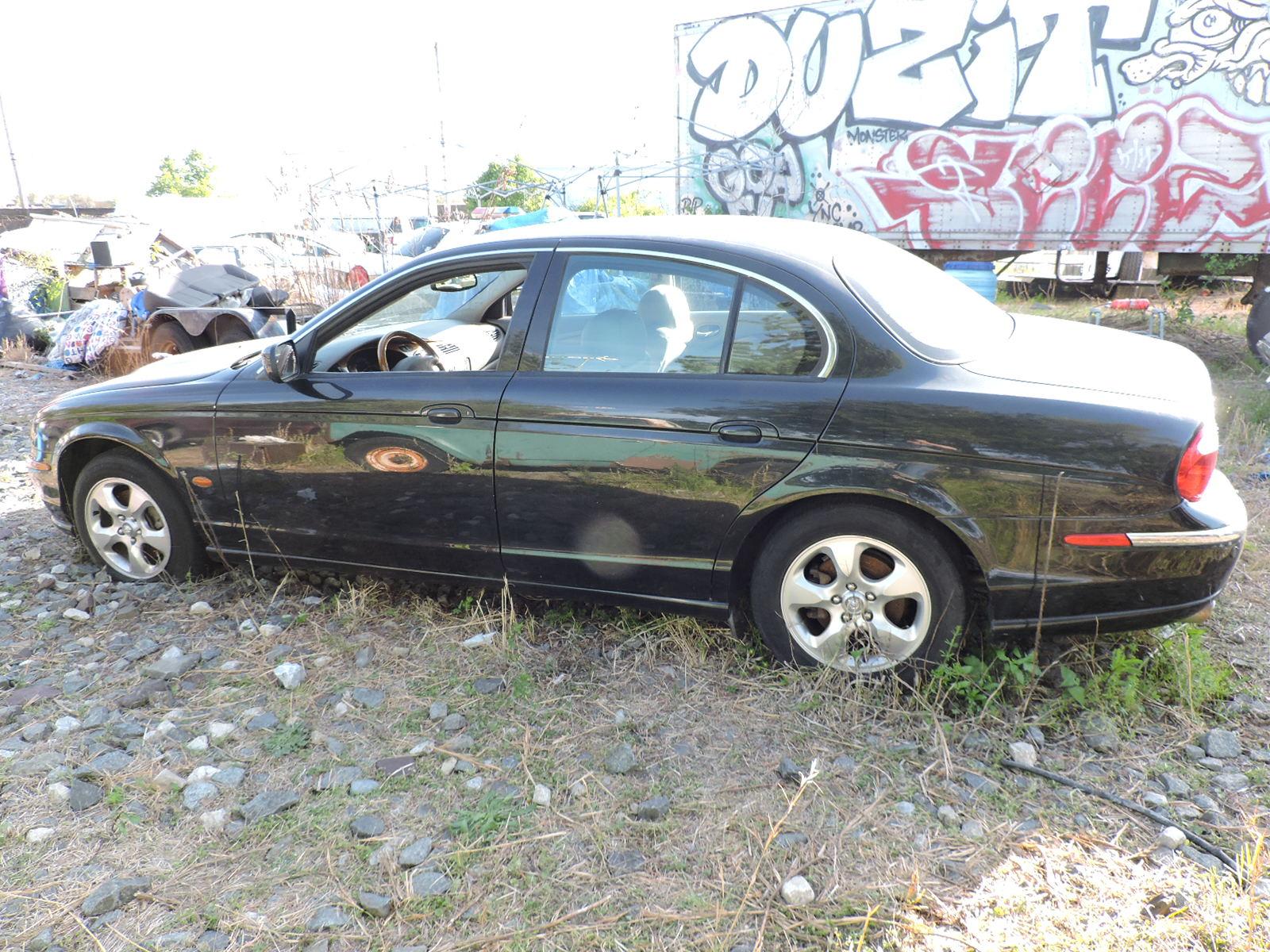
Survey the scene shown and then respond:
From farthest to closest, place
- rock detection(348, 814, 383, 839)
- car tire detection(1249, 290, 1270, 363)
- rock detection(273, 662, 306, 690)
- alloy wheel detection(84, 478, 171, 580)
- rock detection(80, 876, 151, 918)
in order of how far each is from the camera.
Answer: car tire detection(1249, 290, 1270, 363), alloy wheel detection(84, 478, 171, 580), rock detection(273, 662, 306, 690), rock detection(348, 814, 383, 839), rock detection(80, 876, 151, 918)

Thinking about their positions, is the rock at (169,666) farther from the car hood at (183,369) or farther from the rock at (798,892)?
the rock at (798,892)

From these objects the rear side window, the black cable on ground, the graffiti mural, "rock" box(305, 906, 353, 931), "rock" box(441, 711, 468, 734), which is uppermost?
the graffiti mural

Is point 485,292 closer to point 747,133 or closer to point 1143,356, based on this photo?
point 1143,356

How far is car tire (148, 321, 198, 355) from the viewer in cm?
904

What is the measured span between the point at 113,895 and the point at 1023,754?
2.66 meters

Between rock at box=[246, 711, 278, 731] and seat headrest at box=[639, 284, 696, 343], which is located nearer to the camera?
rock at box=[246, 711, 278, 731]

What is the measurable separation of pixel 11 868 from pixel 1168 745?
348 centimetres

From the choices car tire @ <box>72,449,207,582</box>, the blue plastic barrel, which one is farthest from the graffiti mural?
car tire @ <box>72,449,207,582</box>

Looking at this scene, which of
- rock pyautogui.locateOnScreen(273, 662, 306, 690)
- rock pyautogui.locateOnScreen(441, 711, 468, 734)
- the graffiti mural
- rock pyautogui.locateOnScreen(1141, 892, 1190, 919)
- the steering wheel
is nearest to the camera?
rock pyautogui.locateOnScreen(1141, 892, 1190, 919)

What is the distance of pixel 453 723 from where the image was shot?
3.23 m

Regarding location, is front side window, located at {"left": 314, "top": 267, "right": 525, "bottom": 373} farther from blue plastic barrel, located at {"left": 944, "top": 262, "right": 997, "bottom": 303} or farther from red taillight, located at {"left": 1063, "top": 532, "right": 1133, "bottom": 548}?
blue plastic barrel, located at {"left": 944, "top": 262, "right": 997, "bottom": 303}

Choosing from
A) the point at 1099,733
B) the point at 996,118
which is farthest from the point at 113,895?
the point at 996,118

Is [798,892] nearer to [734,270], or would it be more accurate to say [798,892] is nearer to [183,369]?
[734,270]

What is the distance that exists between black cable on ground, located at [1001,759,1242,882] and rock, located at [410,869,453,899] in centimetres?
173
